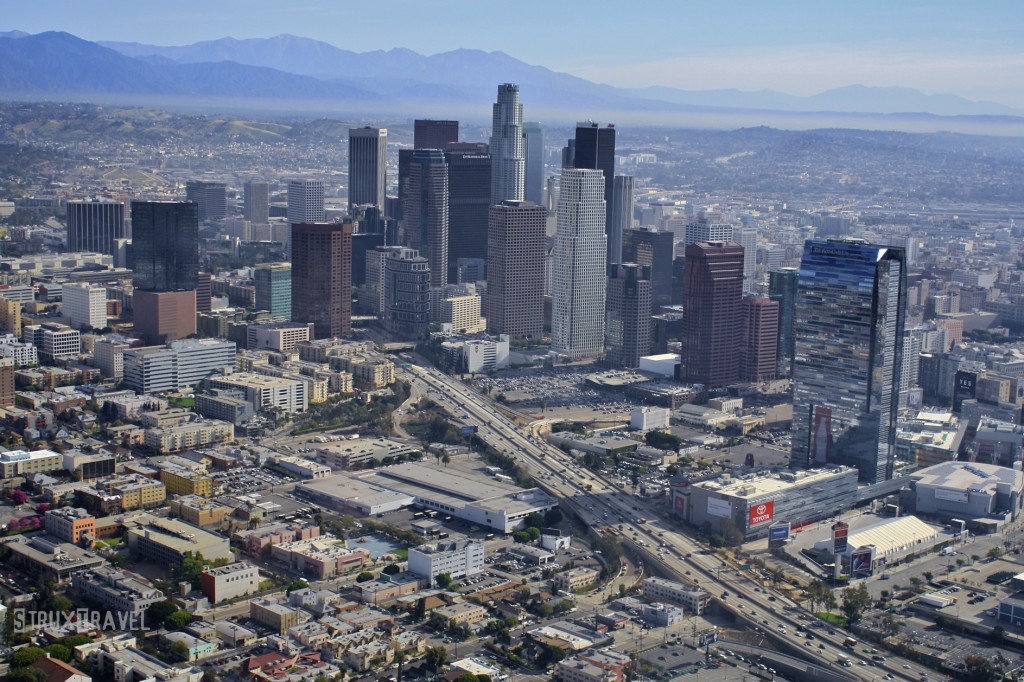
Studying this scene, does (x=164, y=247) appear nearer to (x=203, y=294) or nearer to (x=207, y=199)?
(x=203, y=294)

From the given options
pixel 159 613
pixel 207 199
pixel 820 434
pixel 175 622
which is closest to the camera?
pixel 175 622

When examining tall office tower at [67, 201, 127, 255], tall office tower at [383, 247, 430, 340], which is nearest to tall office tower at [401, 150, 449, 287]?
tall office tower at [383, 247, 430, 340]

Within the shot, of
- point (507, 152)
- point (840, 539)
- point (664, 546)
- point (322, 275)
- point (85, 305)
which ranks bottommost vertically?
point (664, 546)

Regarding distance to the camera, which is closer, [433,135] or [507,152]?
[507,152]

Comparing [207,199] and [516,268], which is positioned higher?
[207,199]

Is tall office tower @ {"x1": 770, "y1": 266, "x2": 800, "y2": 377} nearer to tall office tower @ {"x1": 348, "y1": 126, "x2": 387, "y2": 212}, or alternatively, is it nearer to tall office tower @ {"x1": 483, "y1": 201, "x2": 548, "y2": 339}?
tall office tower @ {"x1": 483, "y1": 201, "x2": 548, "y2": 339}

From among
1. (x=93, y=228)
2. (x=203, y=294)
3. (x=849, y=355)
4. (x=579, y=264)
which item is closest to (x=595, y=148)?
(x=579, y=264)

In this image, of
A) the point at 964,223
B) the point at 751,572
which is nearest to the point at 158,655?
the point at 751,572
